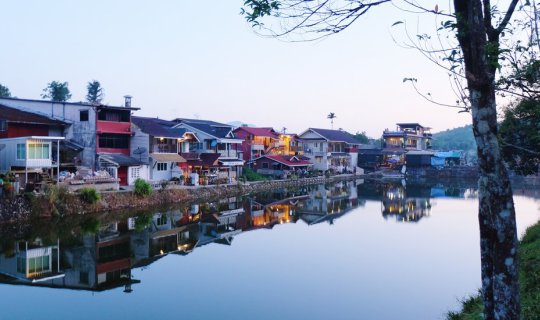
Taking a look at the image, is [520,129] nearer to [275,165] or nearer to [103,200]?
[103,200]

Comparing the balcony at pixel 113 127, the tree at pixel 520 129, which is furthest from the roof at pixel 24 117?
the tree at pixel 520 129

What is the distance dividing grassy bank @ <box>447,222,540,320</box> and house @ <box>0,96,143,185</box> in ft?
82.5

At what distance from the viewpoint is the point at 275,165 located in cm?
5094

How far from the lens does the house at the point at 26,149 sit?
24344 mm

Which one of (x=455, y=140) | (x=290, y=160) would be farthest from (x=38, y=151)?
(x=455, y=140)

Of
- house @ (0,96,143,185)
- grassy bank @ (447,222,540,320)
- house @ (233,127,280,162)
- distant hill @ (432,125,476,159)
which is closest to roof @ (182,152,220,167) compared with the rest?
house @ (0,96,143,185)

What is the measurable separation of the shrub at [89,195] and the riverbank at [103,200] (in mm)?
157

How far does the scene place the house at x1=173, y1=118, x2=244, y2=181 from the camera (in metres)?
39.7

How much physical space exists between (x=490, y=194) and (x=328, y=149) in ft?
187

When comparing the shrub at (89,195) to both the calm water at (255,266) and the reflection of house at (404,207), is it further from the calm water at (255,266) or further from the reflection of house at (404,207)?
the reflection of house at (404,207)

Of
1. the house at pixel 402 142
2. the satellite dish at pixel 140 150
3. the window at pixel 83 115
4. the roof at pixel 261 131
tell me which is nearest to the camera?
the window at pixel 83 115

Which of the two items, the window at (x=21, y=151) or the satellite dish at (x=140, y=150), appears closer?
the window at (x=21, y=151)

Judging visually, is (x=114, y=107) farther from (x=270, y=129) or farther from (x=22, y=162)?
(x=270, y=129)

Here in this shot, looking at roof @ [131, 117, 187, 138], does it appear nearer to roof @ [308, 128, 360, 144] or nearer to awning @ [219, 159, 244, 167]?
awning @ [219, 159, 244, 167]
